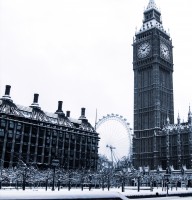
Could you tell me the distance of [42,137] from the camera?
8525 centimetres

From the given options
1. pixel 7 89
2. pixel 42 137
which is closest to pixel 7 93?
pixel 7 89

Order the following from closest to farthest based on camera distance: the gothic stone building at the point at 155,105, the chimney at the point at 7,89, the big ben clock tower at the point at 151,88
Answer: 1. the chimney at the point at 7,89
2. the gothic stone building at the point at 155,105
3. the big ben clock tower at the point at 151,88

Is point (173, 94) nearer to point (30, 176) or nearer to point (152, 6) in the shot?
point (152, 6)

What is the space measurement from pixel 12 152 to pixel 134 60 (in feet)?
197

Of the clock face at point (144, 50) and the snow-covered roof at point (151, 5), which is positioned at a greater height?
the snow-covered roof at point (151, 5)

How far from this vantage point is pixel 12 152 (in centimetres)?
7619

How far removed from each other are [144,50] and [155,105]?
73.3 feet

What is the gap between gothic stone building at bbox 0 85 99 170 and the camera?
7688 cm

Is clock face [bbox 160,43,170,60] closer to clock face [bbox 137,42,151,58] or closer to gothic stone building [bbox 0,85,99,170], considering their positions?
clock face [bbox 137,42,151,58]

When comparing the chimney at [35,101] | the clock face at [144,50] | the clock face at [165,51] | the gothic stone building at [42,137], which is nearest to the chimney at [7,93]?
the gothic stone building at [42,137]

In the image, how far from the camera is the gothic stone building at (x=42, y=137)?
252 ft

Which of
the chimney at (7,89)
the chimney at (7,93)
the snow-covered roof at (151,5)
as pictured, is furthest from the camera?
the snow-covered roof at (151,5)

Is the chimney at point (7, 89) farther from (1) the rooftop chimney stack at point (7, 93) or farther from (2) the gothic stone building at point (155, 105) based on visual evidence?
(2) the gothic stone building at point (155, 105)

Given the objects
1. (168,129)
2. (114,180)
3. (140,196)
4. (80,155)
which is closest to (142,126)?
(168,129)
